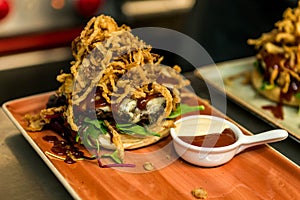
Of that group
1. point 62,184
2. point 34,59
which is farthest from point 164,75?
point 34,59

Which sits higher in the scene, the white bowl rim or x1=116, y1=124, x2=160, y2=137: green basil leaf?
x1=116, y1=124, x2=160, y2=137: green basil leaf

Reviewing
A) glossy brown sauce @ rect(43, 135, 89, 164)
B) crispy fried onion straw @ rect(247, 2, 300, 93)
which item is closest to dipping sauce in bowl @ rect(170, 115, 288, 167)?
glossy brown sauce @ rect(43, 135, 89, 164)

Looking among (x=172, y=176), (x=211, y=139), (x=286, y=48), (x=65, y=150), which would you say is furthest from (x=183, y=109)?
(x=286, y=48)

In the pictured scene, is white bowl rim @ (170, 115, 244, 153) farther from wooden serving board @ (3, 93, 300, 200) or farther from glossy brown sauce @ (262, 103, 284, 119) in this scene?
glossy brown sauce @ (262, 103, 284, 119)

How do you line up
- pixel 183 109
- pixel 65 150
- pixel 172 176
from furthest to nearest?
1. pixel 183 109
2. pixel 65 150
3. pixel 172 176

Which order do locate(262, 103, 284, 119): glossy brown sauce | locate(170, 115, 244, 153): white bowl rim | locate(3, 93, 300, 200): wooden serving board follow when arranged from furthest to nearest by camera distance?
locate(262, 103, 284, 119): glossy brown sauce < locate(170, 115, 244, 153): white bowl rim < locate(3, 93, 300, 200): wooden serving board

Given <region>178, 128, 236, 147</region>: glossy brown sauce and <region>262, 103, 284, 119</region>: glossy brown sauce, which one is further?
<region>262, 103, 284, 119</region>: glossy brown sauce

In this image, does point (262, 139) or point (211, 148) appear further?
point (262, 139)

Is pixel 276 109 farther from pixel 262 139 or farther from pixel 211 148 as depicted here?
pixel 211 148
